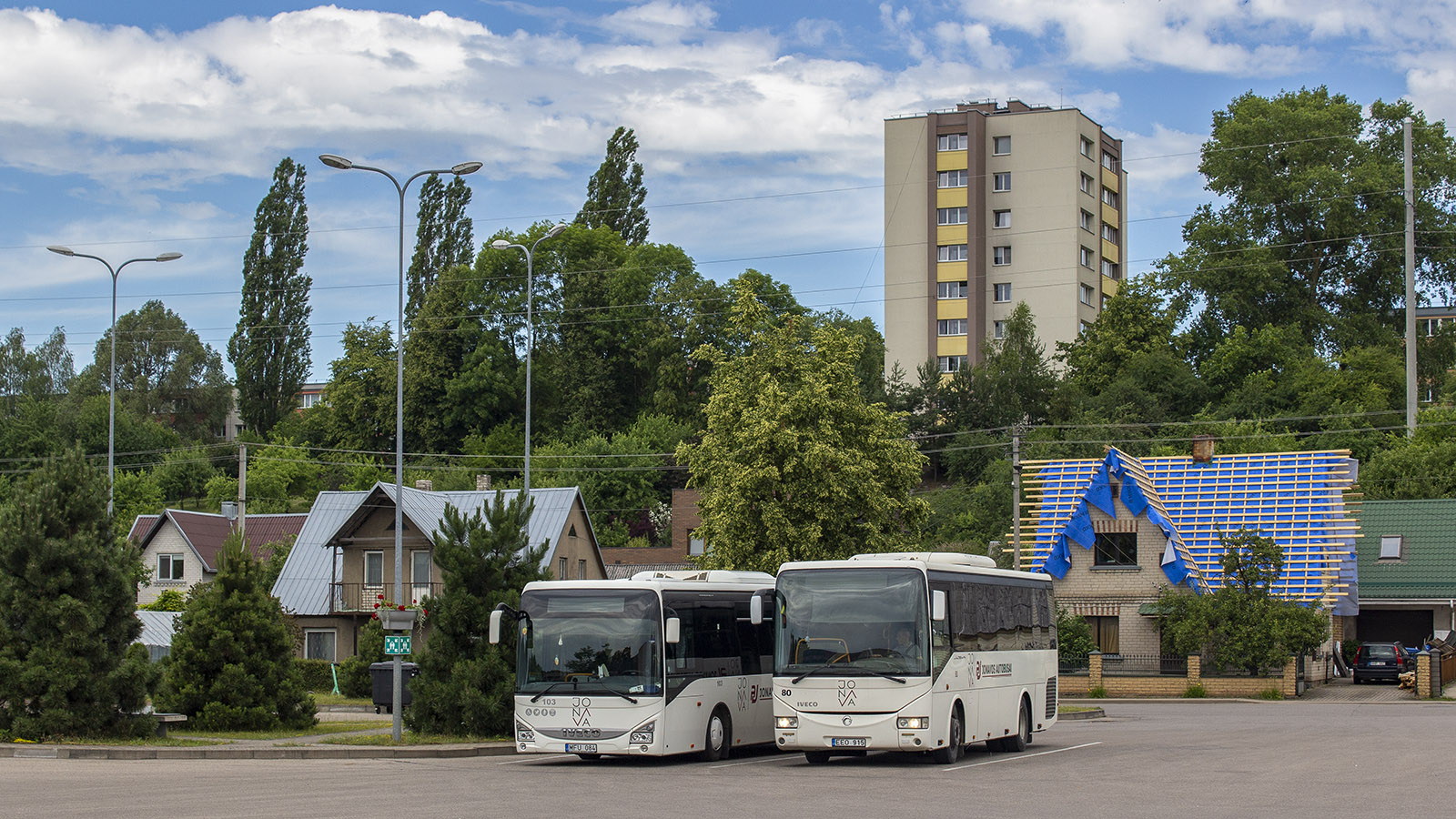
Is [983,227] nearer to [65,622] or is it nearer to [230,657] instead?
[230,657]

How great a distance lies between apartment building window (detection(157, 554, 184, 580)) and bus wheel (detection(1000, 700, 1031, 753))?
50510mm

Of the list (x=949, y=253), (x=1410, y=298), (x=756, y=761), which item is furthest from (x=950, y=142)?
(x=756, y=761)

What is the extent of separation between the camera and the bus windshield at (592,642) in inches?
840

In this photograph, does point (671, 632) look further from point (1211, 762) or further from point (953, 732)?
point (1211, 762)

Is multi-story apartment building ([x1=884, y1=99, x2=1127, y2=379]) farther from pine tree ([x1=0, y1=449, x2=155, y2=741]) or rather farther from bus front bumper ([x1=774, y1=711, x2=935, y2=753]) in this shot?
bus front bumper ([x1=774, y1=711, x2=935, y2=753])

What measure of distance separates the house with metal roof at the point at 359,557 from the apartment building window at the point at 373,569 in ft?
0.10

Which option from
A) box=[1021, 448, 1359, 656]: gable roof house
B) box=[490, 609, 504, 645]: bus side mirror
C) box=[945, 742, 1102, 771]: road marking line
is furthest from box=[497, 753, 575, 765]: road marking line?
box=[1021, 448, 1359, 656]: gable roof house

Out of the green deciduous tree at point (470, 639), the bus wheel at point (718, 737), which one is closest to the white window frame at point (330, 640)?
the green deciduous tree at point (470, 639)

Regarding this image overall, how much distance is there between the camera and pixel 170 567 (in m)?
66.7

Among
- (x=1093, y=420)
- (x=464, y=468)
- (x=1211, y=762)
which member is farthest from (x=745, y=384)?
(x=464, y=468)

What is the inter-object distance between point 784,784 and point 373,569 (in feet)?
118

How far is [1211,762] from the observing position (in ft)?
69.6

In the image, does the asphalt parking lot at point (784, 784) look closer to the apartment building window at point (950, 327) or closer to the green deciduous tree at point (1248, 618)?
the green deciduous tree at point (1248, 618)

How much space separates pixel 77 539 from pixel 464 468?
54167 mm
